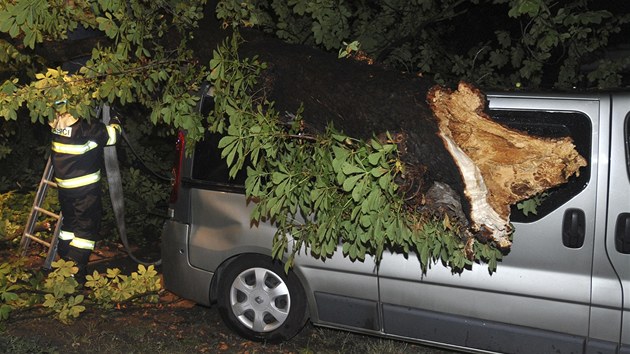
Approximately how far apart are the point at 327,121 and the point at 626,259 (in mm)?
1801

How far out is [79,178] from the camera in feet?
21.4

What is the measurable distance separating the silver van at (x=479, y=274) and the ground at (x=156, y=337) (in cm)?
27

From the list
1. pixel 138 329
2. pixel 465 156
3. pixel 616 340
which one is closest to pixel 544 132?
pixel 465 156

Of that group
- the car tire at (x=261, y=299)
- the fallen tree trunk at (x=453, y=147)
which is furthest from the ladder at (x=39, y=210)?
the fallen tree trunk at (x=453, y=147)

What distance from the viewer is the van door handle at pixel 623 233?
4219 mm

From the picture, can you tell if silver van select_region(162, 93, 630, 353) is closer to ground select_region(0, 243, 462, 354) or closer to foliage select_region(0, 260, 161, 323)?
ground select_region(0, 243, 462, 354)

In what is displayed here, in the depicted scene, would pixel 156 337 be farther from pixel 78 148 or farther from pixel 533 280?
pixel 533 280

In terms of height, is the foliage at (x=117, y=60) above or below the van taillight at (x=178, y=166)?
above

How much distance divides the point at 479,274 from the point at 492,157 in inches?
31.5

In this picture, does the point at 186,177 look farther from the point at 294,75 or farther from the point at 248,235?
the point at 294,75

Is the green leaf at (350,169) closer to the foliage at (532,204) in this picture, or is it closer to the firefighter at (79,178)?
the foliage at (532,204)

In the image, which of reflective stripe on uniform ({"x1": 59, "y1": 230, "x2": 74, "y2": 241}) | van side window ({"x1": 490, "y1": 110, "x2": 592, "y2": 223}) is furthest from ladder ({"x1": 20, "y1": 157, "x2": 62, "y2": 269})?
van side window ({"x1": 490, "y1": 110, "x2": 592, "y2": 223})

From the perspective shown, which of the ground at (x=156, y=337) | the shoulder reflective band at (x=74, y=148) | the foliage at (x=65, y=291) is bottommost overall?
the ground at (x=156, y=337)

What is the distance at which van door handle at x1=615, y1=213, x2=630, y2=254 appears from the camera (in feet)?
13.8
